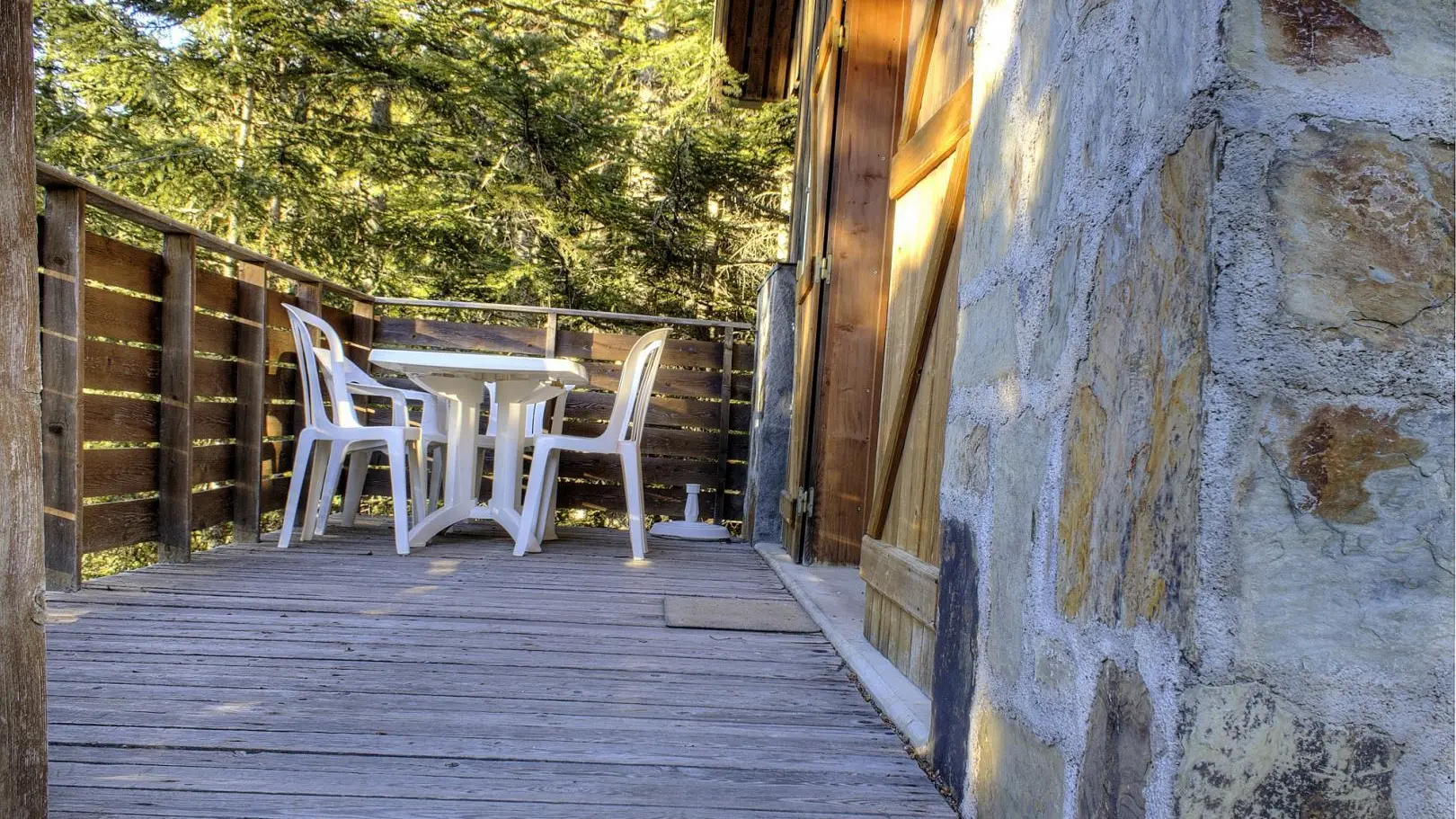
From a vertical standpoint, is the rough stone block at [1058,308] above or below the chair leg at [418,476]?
above

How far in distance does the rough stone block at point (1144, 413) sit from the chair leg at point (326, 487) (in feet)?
11.3

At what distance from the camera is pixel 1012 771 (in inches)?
45.0

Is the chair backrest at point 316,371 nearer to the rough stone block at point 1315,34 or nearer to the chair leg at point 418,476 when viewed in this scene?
the chair leg at point 418,476

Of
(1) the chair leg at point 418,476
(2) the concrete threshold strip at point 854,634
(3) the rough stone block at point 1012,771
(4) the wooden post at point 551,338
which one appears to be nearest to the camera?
(3) the rough stone block at point 1012,771

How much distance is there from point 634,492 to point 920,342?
2121 mm

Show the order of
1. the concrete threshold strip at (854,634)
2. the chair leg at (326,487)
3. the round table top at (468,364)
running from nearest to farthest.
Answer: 1. the concrete threshold strip at (854,634)
2. the round table top at (468,364)
3. the chair leg at (326,487)

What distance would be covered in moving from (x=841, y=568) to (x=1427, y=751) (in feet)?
9.26

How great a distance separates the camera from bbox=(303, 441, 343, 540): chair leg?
12.6ft

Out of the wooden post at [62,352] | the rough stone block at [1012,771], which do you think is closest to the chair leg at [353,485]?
the wooden post at [62,352]

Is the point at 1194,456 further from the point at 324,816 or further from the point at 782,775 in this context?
the point at 324,816

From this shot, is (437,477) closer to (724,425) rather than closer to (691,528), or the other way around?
(691,528)

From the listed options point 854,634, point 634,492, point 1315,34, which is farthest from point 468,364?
point 1315,34

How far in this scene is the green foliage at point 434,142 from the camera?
19.5ft

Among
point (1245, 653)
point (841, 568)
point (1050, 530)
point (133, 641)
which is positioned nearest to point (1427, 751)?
point (1245, 653)
